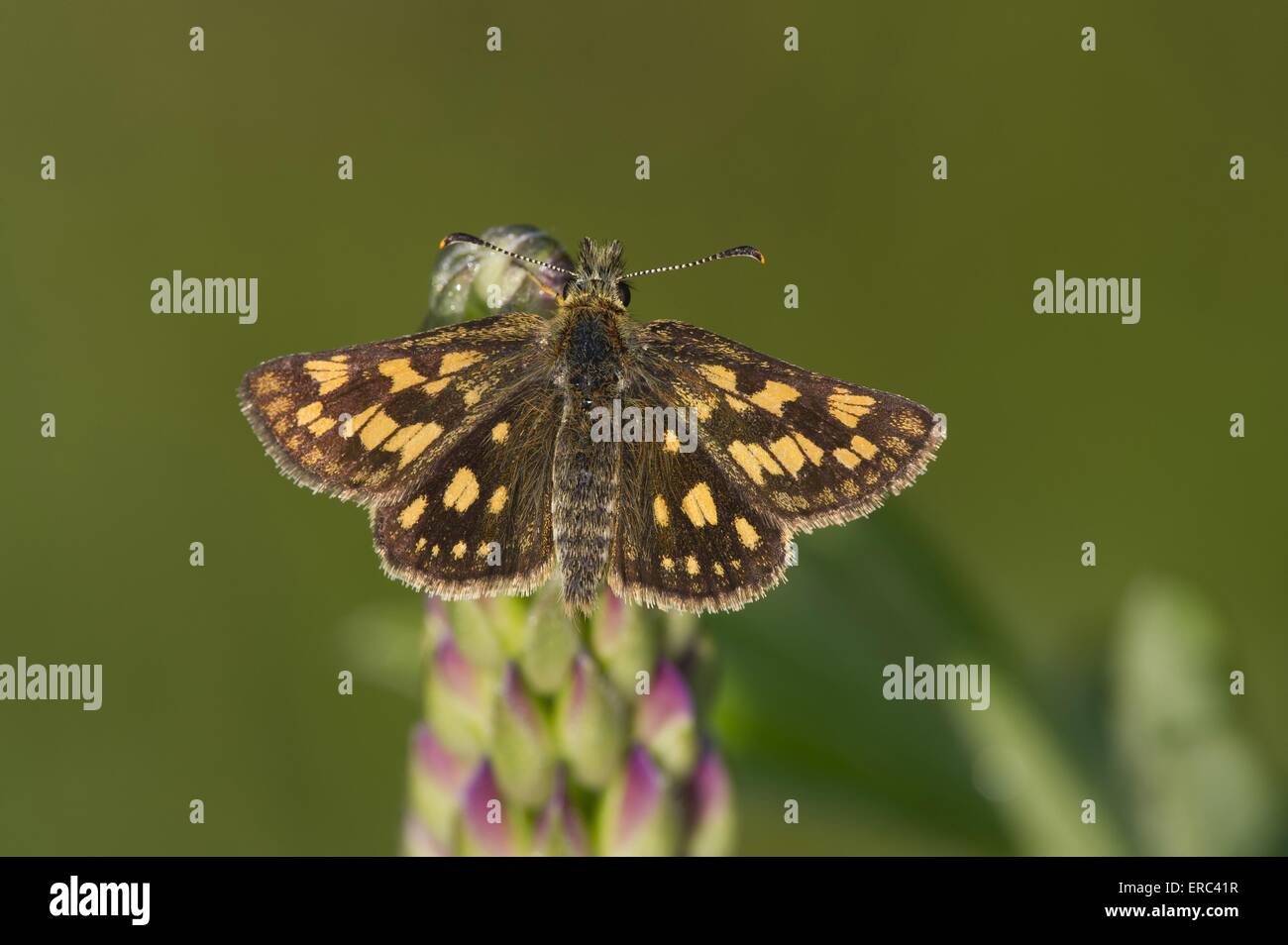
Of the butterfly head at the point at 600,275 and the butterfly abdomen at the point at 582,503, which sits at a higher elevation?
the butterfly head at the point at 600,275

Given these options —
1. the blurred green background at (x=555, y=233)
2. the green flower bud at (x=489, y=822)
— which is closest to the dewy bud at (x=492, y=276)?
the green flower bud at (x=489, y=822)

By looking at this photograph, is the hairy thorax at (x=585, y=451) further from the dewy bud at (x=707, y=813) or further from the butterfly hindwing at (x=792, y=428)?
the dewy bud at (x=707, y=813)

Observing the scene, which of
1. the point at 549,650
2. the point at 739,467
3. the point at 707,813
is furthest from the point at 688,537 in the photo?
the point at 707,813

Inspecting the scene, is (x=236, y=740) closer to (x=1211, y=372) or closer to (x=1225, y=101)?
(x=1211, y=372)

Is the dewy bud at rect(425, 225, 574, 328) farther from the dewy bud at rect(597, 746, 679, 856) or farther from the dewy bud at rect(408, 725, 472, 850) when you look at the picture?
the dewy bud at rect(597, 746, 679, 856)

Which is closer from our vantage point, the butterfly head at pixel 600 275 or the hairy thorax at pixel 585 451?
the hairy thorax at pixel 585 451

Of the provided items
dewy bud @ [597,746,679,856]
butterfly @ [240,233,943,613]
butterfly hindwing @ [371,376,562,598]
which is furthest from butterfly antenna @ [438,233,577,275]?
dewy bud @ [597,746,679,856]
